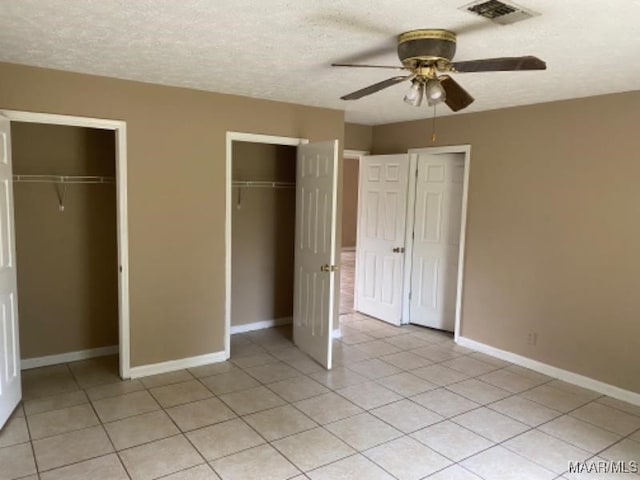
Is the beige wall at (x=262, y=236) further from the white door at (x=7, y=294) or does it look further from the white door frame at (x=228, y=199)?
the white door at (x=7, y=294)

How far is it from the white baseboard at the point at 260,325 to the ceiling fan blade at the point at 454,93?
11.6 ft

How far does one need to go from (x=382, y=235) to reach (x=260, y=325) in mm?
1836

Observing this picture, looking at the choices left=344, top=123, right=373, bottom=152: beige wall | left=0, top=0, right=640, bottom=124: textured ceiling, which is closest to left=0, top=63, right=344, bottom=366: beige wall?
left=0, top=0, right=640, bottom=124: textured ceiling

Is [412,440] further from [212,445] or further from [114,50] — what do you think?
[114,50]

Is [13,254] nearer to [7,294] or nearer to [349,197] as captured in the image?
[7,294]

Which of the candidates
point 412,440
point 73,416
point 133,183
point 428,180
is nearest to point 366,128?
point 428,180

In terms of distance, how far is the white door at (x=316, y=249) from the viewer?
13.6ft

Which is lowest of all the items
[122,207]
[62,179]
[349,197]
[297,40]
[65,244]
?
[65,244]

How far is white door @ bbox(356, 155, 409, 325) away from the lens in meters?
5.64

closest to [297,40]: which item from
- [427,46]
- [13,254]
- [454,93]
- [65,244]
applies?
[427,46]

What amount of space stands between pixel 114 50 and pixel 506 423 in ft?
11.8

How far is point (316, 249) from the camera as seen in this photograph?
4379mm

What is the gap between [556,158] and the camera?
4.14 metres

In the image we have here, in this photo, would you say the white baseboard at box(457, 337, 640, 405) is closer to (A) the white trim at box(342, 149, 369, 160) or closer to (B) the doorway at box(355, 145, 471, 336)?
(B) the doorway at box(355, 145, 471, 336)
